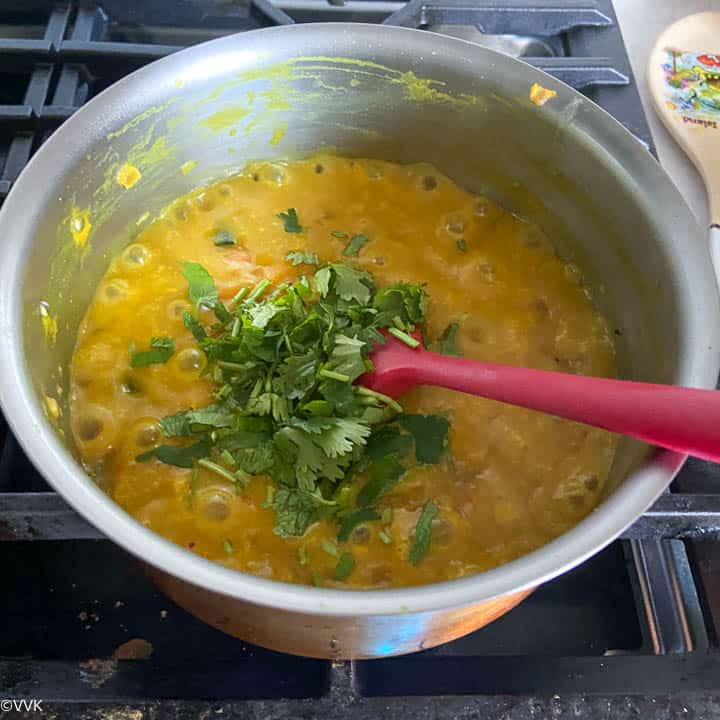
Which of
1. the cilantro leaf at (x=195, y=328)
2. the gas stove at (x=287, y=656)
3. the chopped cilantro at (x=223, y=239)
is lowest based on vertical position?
the gas stove at (x=287, y=656)

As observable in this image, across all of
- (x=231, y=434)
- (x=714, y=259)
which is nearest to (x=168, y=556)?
(x=231, y=434)

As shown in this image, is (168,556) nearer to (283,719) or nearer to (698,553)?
(283,719)

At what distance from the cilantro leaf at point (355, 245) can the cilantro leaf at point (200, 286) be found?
0.54 ft

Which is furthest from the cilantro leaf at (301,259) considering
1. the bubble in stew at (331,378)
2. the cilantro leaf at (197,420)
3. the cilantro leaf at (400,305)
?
the cilantro leaf at (197,420)

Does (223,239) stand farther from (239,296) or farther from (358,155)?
(358,155)

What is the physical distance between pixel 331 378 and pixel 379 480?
0.37 ft

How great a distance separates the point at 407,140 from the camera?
0.98 metres

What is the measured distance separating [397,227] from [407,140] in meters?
0.11

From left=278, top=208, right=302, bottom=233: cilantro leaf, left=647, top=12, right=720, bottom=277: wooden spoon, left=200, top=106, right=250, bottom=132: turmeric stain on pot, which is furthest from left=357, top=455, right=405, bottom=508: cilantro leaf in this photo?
left=647, top=12, right=720, bottom=277: wooden spoon

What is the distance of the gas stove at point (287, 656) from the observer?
0.70m

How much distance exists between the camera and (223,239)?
943mm

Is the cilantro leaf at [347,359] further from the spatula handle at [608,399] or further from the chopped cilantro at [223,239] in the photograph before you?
the chopped cilantro at [223,239]

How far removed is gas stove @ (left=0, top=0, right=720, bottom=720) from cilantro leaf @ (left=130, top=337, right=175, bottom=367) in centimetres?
15

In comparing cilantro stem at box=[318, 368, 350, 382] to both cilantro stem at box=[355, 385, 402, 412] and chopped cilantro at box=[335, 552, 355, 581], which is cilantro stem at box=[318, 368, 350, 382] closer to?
cilantro stem at box=[355, 385, 402, 412]
